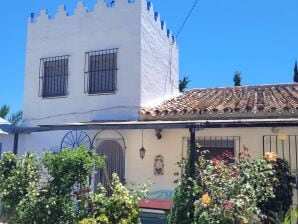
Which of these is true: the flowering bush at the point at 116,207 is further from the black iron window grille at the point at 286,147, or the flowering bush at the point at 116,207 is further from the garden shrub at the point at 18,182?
the black iron window grille at the point at 286,147

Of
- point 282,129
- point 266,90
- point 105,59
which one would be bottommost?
point 282,129

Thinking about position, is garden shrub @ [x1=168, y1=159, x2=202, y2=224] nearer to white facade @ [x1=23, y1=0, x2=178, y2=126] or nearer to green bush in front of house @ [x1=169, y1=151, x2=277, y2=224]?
green bush in front of house @ [x1=169, y1=151, x2=277, y2=224]

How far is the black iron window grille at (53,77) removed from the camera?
16078mm

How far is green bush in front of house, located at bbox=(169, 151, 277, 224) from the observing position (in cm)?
734

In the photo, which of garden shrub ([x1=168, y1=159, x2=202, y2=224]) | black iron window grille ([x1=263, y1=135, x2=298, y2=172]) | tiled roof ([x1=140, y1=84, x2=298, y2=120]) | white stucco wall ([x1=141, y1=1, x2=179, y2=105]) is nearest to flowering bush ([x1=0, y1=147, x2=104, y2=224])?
garden shrub ([x1=168, y1=159, x2=202, y2=224])

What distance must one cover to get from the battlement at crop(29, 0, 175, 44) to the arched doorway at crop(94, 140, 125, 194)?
18.9ft

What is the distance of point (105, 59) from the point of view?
50.8ft

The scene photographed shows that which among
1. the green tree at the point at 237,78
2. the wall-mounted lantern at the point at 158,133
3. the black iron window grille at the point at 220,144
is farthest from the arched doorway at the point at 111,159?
the green tree at the point at 237,78

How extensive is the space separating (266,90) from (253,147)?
15.4 feet

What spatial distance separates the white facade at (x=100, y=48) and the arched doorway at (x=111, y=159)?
120cm

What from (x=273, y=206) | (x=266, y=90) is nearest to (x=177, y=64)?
(x=266, y=90)

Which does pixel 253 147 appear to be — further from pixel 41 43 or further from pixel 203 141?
pixel 41 43

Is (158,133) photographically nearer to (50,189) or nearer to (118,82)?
(118,82)

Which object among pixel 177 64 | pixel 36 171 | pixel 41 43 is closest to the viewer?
pixel 36 171
